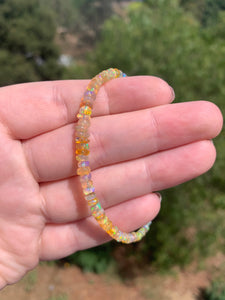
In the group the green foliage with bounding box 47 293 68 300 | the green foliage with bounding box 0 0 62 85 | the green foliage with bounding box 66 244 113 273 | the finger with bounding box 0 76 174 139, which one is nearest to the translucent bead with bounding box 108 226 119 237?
the finger with bounding box 0 76 174 139

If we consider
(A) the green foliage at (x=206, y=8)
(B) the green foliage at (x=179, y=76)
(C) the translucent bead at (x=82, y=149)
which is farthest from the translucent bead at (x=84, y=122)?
(A) the green foliage at (x=206, y=8)

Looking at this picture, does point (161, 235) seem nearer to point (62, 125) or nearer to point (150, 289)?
point (150, 289)

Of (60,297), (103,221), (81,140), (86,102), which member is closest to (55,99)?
(86,102)

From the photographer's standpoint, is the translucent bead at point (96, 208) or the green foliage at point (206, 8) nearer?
the translucent bead at point (96, 208)

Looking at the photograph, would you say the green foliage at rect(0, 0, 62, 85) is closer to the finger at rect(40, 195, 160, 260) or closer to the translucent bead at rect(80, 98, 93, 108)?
the finger at rect(40, 195, 160, 260)

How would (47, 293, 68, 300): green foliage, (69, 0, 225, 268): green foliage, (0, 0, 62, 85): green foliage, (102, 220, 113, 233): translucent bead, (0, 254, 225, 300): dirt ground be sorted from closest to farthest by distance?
1. (102, 220, 113, 233): translucent bead
2. (69, 0, 225, 268): green foliage
3. (47, 293, 68, 300): green foliage
4. (0, 254, 225, 300): dirt ground
5. (0, 0, 62, 85): green foliage

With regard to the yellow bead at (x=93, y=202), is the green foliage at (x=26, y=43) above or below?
below

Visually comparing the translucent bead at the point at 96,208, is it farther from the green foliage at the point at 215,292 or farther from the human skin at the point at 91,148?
the green foliage at the point at 215,292

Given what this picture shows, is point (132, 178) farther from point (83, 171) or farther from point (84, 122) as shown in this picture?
point (84, 122)
